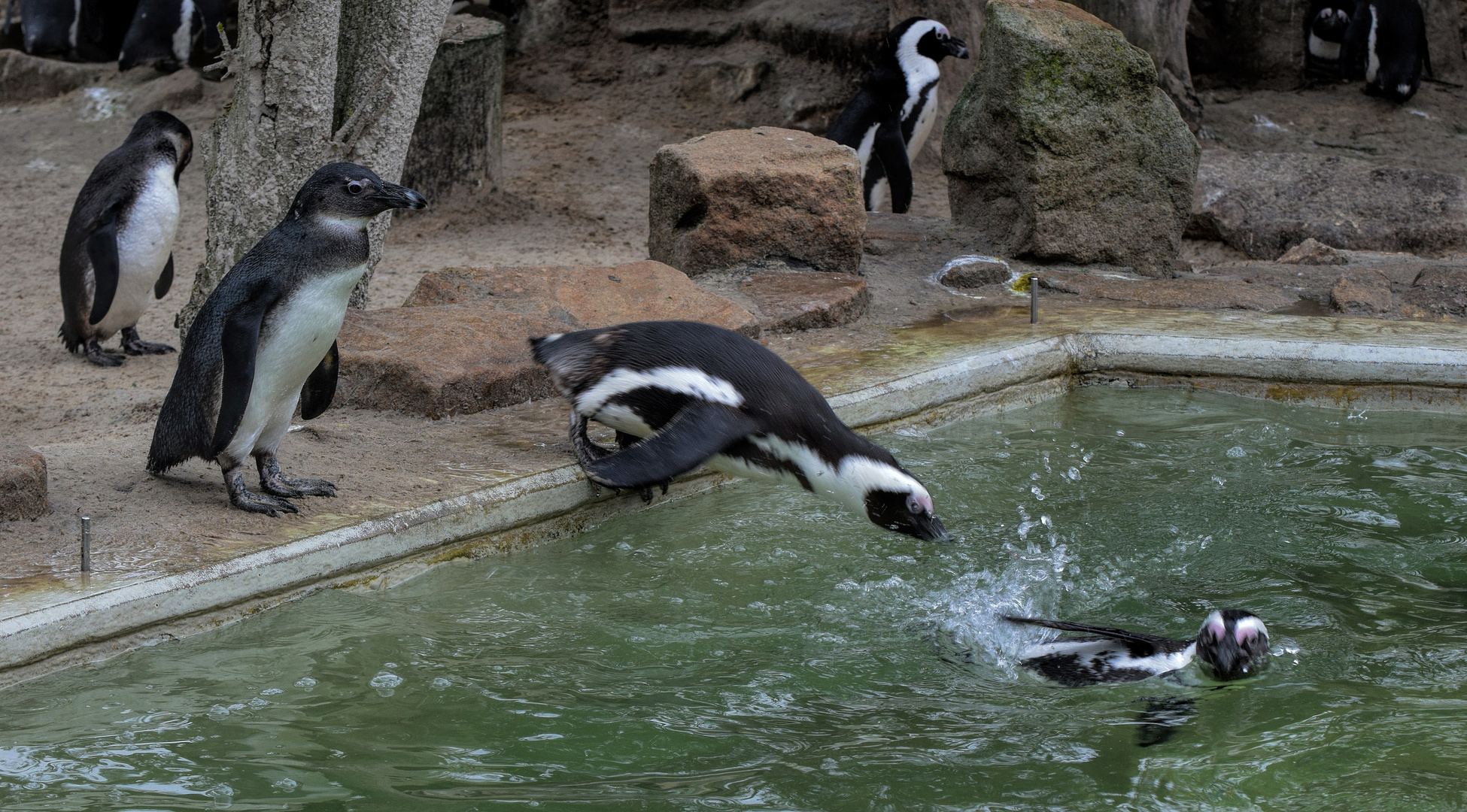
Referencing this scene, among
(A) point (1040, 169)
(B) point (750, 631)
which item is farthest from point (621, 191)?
(B) point (750, 631)

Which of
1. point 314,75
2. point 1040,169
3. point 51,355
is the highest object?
point 314,75

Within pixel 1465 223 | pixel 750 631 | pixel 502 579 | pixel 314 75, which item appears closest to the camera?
pixel 750 631

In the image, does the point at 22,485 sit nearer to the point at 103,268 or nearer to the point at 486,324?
the point at 486,324

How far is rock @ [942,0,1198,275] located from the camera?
609 cm

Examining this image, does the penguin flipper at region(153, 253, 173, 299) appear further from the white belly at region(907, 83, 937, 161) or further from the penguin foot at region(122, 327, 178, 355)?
the white belly at region(907, 83, 937, 161)

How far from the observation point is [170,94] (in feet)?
34.7

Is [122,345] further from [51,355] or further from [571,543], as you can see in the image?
[571,543]

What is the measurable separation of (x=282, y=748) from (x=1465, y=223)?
764 centimetres

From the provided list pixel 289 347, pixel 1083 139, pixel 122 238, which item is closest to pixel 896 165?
pixel 1083 139

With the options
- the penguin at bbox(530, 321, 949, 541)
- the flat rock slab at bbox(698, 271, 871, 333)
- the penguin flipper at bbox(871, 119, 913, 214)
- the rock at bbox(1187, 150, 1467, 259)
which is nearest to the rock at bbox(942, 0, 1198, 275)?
the flat rock slab at bbox(698, 271, 871, 333)

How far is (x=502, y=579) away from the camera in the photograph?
311 centimetres

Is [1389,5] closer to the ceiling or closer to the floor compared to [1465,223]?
closer to the ceiling

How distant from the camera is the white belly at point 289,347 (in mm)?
2941

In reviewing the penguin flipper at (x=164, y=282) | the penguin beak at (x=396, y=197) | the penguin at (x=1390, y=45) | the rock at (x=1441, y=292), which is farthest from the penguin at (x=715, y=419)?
the penguin at (x=1390, y=45)
